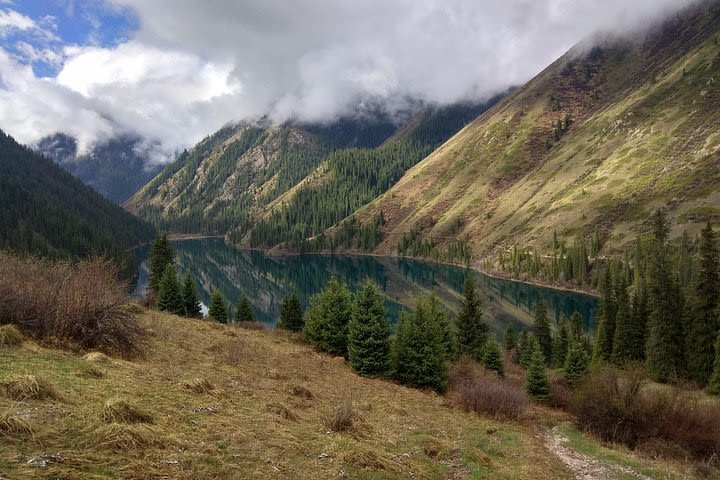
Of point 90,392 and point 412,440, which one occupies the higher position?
point 90,392

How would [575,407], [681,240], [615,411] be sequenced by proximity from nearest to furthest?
[615,411] < [575,407] < [681,240]

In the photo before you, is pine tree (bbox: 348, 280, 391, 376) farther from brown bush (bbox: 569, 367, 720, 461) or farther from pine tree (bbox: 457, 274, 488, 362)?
pine tree (bbox: 457, 274, 488, 362)

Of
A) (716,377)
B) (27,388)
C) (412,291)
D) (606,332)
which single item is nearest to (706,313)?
(716,377)

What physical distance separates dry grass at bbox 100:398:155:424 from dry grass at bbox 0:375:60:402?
182cm

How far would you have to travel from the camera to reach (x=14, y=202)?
580ft

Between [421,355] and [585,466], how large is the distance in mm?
16626

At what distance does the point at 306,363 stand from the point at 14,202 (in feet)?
641

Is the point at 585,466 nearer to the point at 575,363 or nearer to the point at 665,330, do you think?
the point at 575,363

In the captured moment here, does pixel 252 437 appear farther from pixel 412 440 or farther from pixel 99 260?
pixel 99 260

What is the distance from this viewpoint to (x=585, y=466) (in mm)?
20812

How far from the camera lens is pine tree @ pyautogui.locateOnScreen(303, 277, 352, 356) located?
141 ft

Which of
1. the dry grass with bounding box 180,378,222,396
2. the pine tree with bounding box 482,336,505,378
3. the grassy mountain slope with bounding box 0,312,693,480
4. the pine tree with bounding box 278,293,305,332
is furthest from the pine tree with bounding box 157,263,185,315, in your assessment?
the dry grass with bounding box 180,378,222,396

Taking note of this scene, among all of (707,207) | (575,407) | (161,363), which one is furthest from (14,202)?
(707,207)

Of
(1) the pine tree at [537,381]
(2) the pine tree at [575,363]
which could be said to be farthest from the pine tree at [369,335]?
(2) the pine tree at [575,363]
